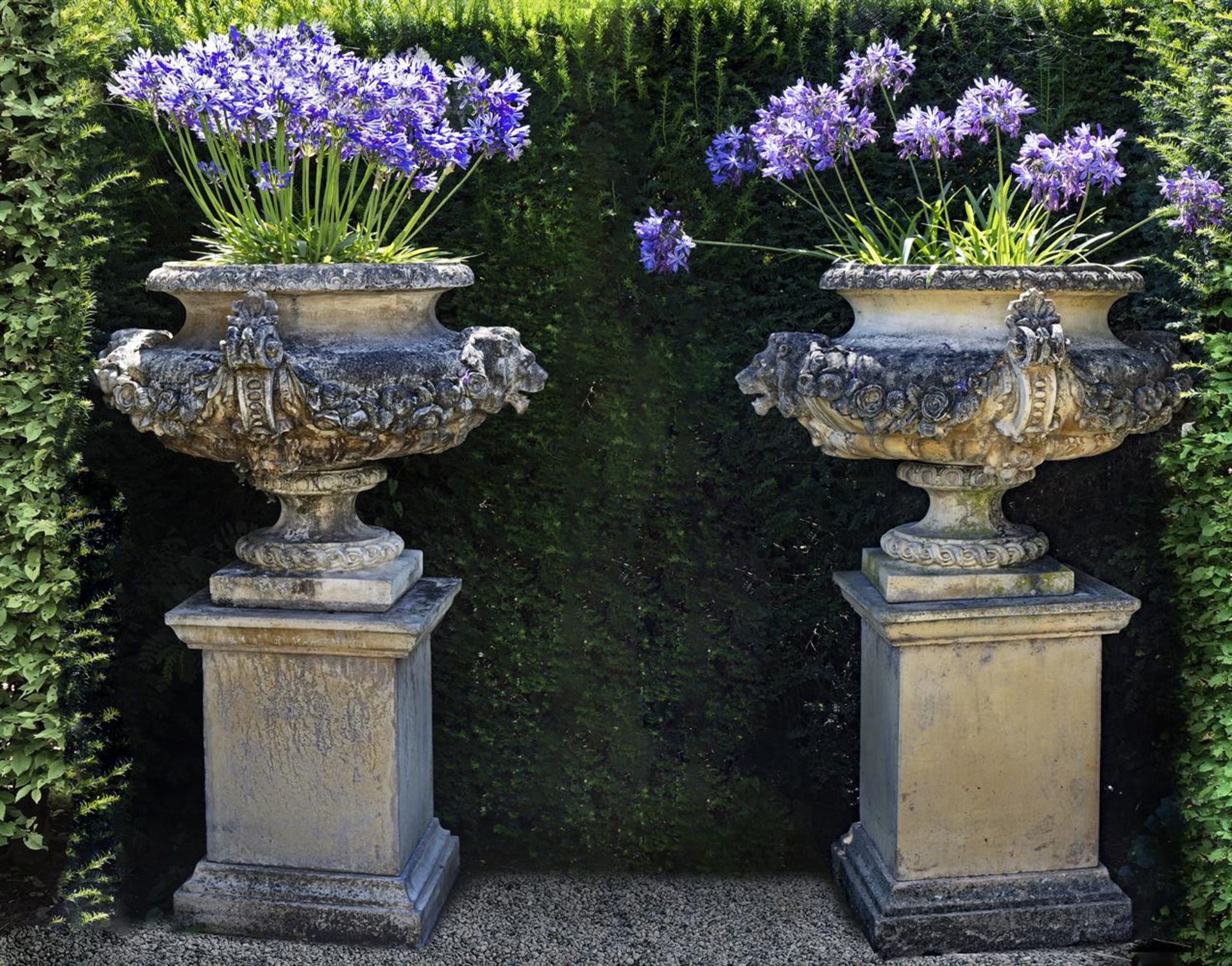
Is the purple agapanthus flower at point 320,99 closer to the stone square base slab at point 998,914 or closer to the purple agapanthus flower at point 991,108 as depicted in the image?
the purple agapanthus flower at point 991,108

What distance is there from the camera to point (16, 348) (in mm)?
3527

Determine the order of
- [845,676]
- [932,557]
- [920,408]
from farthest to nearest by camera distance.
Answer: [845,676] → [932,557] → [920,408]

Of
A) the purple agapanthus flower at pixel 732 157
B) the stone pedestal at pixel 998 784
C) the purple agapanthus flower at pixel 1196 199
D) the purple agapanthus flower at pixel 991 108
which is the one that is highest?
the purple agapanthus flower at pixel 991 108

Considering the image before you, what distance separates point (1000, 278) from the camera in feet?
11.4

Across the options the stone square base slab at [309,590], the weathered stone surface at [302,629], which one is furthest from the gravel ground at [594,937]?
the stone square base slab at [309,590]

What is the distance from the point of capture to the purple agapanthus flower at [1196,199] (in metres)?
3.45

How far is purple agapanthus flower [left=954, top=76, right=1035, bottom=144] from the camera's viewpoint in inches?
144

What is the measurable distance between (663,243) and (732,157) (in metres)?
0.32

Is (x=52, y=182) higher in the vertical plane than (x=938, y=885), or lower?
higher

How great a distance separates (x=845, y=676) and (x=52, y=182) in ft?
9.03

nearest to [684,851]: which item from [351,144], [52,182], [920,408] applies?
[920,408]

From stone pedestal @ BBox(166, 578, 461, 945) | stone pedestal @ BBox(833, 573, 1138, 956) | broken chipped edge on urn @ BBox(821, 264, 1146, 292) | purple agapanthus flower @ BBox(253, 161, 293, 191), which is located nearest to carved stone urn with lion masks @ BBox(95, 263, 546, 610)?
stone pedestal @ BBox(166, 578, 461, 945)

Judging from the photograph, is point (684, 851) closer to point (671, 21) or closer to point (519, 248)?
point (519, 248)

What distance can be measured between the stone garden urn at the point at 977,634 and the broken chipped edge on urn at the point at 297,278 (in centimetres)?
98
